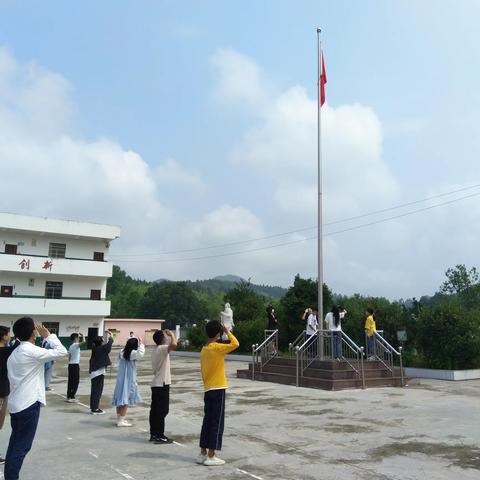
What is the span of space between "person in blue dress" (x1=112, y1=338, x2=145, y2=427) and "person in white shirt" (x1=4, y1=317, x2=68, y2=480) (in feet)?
10.9

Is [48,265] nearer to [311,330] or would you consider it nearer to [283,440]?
[311,330]

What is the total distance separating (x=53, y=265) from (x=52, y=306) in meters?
3.23

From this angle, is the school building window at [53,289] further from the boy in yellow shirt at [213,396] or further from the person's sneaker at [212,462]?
the person's sneaker at [212,462]

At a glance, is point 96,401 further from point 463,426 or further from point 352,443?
point 463,426

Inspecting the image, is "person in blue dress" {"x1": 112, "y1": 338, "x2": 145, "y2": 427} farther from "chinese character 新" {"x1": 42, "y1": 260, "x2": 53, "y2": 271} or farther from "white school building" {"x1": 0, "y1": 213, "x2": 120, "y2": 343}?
"chinese character 新" {"x1": 42, "y1": 260, "x2": 53, "y2": 271}

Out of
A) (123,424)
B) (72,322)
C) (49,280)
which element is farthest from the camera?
(72,322)

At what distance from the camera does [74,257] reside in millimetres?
41219

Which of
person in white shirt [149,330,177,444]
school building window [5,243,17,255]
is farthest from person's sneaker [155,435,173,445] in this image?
school building window [5,243,17,255]

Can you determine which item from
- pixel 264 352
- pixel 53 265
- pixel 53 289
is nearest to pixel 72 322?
pixel 53 289

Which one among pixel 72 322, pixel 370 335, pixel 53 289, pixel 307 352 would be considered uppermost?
pixel 53 289

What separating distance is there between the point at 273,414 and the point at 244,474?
164 inches

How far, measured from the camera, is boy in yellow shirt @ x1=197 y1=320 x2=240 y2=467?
18.8 feet

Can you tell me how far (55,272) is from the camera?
1534 inches

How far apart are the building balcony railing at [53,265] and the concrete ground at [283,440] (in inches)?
1124
